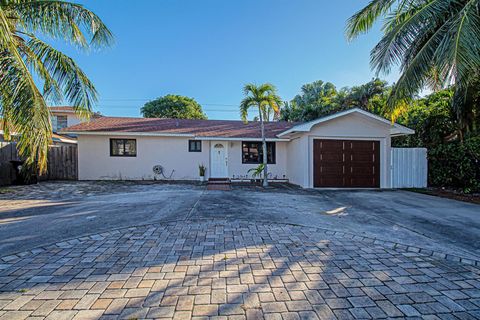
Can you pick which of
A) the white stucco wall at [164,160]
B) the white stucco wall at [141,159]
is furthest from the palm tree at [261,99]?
the white stucco wall at [141,159]

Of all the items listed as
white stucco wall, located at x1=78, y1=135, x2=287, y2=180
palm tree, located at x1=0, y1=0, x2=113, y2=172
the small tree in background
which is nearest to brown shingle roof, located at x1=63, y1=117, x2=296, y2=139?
white stucco wall, located at x1=78, y1=135, x2=287, y2=180

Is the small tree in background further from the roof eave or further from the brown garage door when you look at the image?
the brown garage door

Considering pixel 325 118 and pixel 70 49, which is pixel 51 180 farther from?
pixel 325 118

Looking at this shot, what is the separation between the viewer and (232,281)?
106 inches

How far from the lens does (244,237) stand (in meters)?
4.13

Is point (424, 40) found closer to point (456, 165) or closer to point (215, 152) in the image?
point (456, 165)

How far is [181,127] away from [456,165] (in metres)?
13.5

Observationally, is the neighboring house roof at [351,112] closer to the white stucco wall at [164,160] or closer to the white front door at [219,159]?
the white stucco wall at [164,160]

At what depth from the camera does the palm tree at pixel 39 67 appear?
527 centimetres

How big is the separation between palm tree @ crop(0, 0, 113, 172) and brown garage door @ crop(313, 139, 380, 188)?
29.9 ft

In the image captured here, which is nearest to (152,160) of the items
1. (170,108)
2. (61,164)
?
(61,164)

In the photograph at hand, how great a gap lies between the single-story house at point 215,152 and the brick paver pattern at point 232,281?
7724 mm

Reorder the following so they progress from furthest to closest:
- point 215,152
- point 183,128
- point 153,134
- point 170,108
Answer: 1. point 170,108
2. point 183,128
3. point 215,152
4. point 153,134

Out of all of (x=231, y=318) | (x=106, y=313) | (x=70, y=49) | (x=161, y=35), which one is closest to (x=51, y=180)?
(x=70, y=49)
